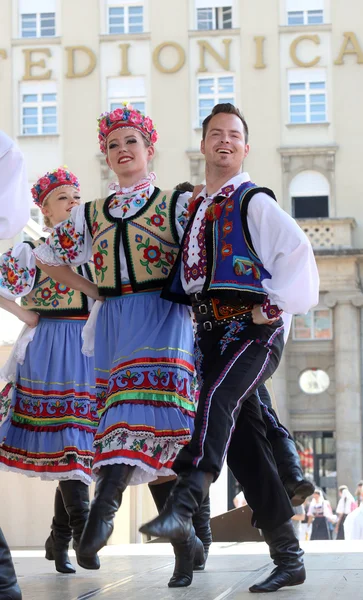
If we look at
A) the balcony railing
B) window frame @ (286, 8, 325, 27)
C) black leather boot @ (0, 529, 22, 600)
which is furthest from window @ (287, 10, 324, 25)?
black leather boot @ (0, 529, 22, 600)

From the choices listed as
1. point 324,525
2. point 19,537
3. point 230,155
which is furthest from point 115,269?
point 324,525

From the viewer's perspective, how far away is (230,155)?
5020 mm

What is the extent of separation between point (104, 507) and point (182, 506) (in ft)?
1.18

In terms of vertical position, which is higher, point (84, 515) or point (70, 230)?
point (70, 230)

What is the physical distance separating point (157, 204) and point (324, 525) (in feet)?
50.6

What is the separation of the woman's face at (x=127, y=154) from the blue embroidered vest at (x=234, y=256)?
0.69 meters

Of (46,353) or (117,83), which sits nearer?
(46,353)

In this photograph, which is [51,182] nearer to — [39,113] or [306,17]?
[39,113]

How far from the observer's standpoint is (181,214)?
5.25 metres

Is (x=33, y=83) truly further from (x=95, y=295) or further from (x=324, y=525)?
(x=95, y=295)

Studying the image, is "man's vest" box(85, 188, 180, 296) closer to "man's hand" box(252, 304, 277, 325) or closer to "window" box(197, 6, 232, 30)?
"man's hand" box(252, 304, 277, 325)

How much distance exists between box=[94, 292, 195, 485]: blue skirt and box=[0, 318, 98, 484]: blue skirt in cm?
94

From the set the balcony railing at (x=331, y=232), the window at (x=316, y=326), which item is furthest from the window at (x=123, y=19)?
the window at (x=316, y=326)

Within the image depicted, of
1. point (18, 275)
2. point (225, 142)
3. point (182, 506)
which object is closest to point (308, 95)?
point (18, 275)
